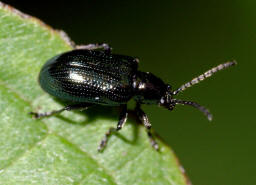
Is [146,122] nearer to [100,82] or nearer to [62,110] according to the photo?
[100,82]

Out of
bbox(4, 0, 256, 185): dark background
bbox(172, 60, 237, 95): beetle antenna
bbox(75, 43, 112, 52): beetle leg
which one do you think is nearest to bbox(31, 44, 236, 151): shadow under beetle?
bbox(172, 60, 237, 95): beetle antenna

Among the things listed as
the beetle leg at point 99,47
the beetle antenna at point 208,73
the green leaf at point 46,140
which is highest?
the beetle antenna at point 208,73

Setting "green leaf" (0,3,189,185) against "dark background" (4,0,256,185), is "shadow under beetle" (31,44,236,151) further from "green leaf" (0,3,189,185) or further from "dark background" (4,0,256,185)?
"dark background" (4,0,256,185)

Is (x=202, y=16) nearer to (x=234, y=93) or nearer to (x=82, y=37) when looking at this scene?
(x=234, y=93)

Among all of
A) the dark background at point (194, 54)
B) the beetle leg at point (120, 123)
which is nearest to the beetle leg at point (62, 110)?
the beetle leg at point (120, 123)

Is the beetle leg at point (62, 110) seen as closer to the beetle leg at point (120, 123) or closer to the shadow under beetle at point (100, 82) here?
the shadow under beetle at point (100, 82)

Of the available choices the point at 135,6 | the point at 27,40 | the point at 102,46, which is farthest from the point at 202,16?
the point at 27,40

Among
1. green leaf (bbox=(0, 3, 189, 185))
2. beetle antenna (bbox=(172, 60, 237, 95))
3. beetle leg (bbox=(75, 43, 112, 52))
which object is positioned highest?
beetle antenna (bbox=(172, 60, 237, 95))
